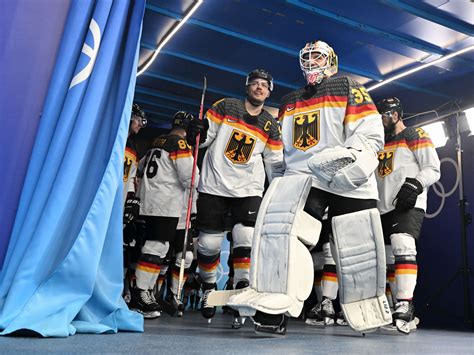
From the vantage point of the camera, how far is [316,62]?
3.02 m

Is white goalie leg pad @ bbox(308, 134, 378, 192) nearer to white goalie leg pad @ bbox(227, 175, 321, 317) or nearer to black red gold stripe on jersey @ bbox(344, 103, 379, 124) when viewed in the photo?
white goalie leg pad @ bbox(227, 175, 321, 317)

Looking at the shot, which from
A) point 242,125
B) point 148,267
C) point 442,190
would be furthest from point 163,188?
point 442,190

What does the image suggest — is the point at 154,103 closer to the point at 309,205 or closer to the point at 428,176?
the point at 428,176

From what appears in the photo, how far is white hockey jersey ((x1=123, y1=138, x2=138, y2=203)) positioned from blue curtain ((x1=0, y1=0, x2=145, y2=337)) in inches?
102

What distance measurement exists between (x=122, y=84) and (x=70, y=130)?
1.14 feet

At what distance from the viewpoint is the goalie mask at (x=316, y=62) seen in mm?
2994

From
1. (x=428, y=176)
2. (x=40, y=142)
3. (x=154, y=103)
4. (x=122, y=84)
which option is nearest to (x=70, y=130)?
(x=40, y=142)

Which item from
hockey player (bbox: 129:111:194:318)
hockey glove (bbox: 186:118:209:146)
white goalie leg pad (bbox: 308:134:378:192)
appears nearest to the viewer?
white goalie leg pad (bbox: 308:134:378:192)

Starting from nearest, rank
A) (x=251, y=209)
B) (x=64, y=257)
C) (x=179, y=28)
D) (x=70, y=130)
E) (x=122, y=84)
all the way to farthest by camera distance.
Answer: (x=64, y=257), (x=70, y=130), (x=122, y=84), (x=251, y=209), (x=179, y=28)

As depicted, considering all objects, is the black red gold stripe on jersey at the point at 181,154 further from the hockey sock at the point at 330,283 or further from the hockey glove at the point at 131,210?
the hockey sock at the point at 330,283

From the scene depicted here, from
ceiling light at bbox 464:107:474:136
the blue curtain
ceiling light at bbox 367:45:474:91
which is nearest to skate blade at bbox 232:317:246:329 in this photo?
the blue curtain

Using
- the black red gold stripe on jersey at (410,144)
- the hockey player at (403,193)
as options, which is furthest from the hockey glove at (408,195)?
the black red gold stripe on jersey at (410,144)

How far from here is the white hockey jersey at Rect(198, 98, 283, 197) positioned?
354 centimetres

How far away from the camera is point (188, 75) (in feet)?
23.4
